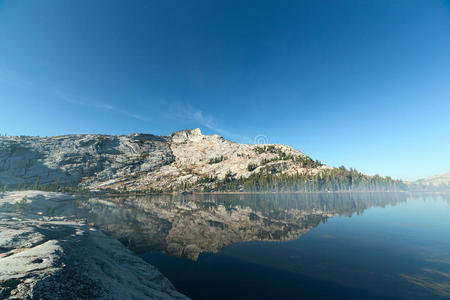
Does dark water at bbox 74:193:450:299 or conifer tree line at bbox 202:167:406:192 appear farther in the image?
conifer tree line at bbox 202:167:406:192

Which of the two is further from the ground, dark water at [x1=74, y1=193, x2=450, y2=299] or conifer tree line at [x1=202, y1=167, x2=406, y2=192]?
Answer: conifer tree line at [x1=202, y1=167, x2=406, y2=192]

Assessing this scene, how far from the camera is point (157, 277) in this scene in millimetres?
15914

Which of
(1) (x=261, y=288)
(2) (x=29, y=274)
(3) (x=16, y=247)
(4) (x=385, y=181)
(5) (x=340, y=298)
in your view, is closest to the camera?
(2) (x=29, y=274)

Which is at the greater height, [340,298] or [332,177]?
[332,177]

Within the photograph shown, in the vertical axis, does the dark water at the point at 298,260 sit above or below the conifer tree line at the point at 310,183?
below

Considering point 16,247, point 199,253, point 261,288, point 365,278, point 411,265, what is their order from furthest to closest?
1. point 199,253
2. point 411,265
3. point 365,278
4. point 261,288
5. point 16,247

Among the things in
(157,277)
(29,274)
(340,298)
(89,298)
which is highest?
(29,274)

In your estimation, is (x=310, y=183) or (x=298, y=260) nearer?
(x=298, y=260)

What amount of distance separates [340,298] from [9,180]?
891 feet

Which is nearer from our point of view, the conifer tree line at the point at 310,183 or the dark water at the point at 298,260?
the dark water at the point at 298,260

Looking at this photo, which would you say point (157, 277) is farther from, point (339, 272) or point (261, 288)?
point (339, 272)

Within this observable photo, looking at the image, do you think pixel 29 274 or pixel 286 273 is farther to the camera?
pixel 286 273

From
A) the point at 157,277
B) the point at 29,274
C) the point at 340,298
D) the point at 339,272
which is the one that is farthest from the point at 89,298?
the point at 339,272

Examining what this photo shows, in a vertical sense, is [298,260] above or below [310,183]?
below
